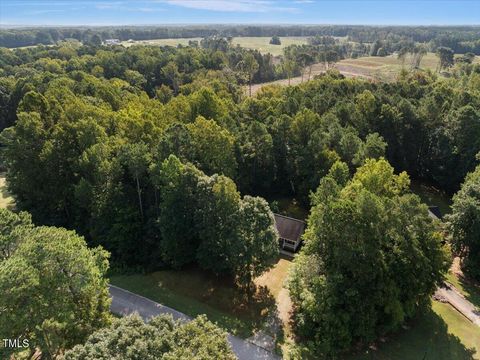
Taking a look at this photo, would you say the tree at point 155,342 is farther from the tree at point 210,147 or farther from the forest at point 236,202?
the tree at point 210,147

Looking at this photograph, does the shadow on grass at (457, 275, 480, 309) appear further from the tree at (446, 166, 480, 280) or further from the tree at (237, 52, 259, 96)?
the tree at (237, 52, 259, 96)

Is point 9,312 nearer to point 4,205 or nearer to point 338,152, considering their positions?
point 4,205

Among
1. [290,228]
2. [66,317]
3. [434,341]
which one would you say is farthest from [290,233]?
[66,317]

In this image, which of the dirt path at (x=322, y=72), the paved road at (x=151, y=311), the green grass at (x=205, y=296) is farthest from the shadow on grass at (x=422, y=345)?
the dirt path at (x=322, y=72)

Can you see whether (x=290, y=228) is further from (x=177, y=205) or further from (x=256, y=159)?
(x=177, y=205)

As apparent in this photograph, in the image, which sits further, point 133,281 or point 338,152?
point 338,152

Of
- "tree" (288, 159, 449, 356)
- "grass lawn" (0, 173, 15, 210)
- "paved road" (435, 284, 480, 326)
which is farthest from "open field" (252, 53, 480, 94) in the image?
"tree" (288, 159, 449, 356)

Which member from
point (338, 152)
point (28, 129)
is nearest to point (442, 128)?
point (338, 152)
